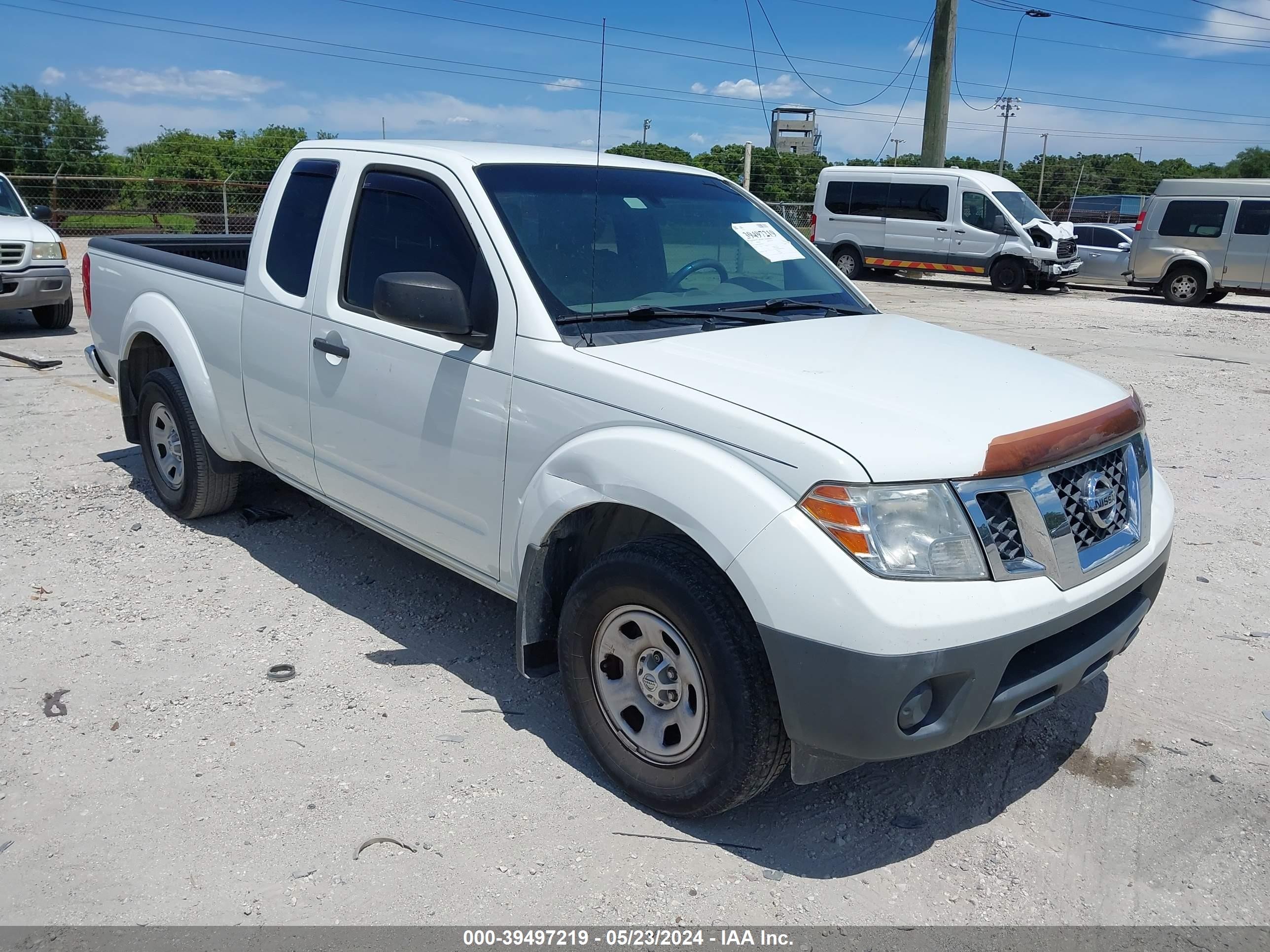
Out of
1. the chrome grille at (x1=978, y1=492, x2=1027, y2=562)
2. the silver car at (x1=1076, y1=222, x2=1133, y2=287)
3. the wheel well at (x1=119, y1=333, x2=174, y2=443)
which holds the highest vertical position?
the silver car at (x1=1076, y1=222, x2=1133, y2=287)

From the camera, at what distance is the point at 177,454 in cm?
552

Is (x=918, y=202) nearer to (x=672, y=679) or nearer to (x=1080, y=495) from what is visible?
(x=1080, y=495)

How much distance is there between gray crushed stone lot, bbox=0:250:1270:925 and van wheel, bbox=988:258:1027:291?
1775 centimetres

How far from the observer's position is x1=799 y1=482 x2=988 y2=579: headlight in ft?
8.46

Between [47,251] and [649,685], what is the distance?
36.4 ft

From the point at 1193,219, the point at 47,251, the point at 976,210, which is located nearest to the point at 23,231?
the point at 47,251

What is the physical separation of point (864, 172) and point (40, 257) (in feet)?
55.8

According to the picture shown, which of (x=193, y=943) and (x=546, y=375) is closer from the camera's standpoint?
(x=193, y=943)

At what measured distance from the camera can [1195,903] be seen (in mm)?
2799

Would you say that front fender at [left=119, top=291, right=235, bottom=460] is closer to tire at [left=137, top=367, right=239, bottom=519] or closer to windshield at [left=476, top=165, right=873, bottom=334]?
tire at [left=137, top=367, right=239, bottom=519]

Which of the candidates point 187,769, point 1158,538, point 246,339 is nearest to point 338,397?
point 246,339

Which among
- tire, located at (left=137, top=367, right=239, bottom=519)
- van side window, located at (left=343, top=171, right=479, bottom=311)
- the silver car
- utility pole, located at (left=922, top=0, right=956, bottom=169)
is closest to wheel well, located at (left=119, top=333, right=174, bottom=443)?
tire, located at (left=137, top=367, right=239, bottom=519)

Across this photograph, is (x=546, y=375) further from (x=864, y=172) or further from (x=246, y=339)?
(x=864, y=172)

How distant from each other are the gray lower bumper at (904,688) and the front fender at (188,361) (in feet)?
11.1
